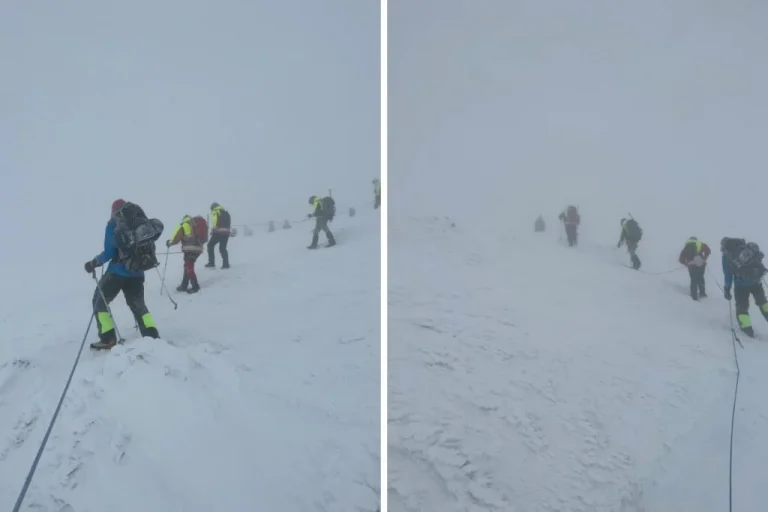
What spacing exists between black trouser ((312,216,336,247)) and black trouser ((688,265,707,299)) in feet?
5.44

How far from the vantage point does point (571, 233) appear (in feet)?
9.68

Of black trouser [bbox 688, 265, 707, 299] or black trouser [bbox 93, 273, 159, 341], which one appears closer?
black trouser [bbox 93, 273, 159, 341]

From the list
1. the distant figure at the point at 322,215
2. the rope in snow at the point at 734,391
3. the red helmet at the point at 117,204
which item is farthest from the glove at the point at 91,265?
the rope in snow at the point at 734,391

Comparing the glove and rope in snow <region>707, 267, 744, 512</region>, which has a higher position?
the glove

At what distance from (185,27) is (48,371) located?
157cm

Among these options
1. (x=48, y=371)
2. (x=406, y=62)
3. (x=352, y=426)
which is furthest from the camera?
(x=406, y=62)

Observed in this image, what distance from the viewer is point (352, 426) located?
274 cm

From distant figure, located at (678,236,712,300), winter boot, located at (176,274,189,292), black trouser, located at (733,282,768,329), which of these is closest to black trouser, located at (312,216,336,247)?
winter boot, located at (176,274,189,292)

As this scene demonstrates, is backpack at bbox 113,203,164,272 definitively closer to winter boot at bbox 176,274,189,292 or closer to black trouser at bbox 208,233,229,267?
winter boot at bbox 176,274,189,292

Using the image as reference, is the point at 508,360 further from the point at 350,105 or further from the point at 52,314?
the point at 52,314

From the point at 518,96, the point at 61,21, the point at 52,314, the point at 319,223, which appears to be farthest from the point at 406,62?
the point at 52,314

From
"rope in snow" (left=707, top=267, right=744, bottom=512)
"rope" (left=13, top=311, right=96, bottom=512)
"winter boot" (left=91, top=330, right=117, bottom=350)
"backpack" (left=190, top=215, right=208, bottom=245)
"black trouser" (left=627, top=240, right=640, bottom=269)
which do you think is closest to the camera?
"rope" (left=13, top=311, right=96, bottom=512)

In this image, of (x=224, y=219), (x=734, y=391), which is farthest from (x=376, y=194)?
(x=734, y=391)

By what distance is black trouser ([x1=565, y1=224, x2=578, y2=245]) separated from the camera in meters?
2.94
